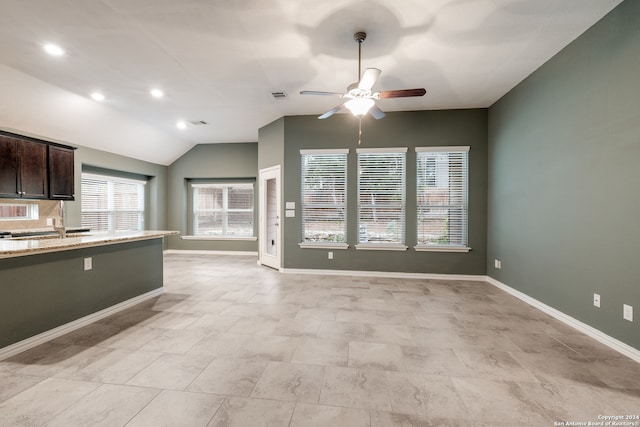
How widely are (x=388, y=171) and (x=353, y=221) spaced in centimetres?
113

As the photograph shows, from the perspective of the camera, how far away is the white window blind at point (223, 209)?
7.70 metres

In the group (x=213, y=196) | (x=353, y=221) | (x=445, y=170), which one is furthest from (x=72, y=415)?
(x=213, y=196)

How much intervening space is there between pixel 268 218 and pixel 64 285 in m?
3.68

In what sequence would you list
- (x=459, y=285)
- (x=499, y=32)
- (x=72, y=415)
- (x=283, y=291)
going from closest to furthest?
(x=72, y=415) < (x=499, y=32) < (x=283, y=291) < (x=459, y=285)

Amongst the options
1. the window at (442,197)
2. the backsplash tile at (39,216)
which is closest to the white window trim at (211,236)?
the backsplash tile at (39,216)

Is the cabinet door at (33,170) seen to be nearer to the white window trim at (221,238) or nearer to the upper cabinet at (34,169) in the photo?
the upper cabinet at (34,169)

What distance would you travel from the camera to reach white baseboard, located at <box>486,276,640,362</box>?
94.3 inches

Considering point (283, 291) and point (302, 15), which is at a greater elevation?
point (302, 15)

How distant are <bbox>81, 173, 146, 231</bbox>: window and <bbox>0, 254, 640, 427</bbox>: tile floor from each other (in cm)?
410

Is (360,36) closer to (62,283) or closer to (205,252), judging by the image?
(62,283)

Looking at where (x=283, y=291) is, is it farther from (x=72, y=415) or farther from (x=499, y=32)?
(x=499, y=32)

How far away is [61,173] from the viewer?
4.90 meters

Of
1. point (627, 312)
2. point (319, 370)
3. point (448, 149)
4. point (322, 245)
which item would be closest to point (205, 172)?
point (322, 245)

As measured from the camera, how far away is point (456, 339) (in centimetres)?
267
